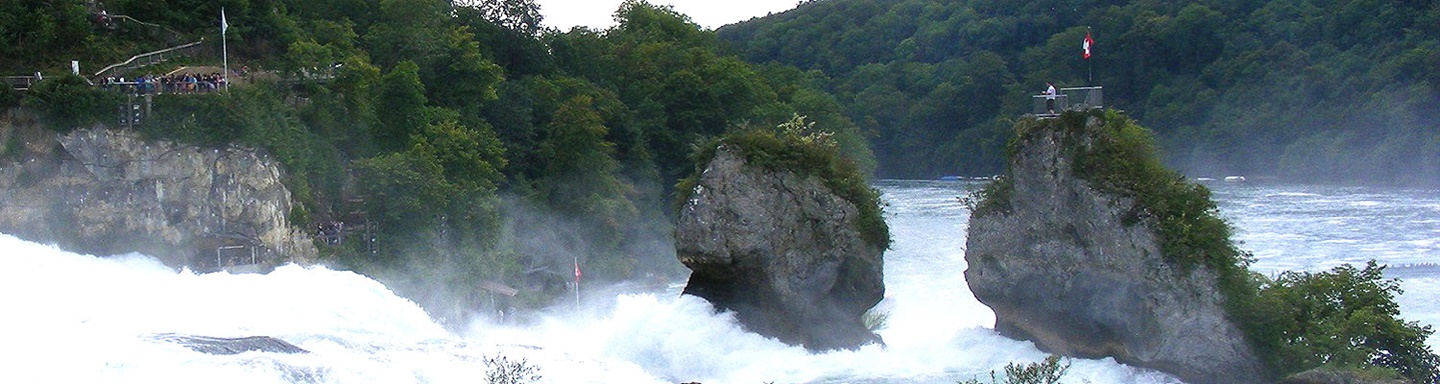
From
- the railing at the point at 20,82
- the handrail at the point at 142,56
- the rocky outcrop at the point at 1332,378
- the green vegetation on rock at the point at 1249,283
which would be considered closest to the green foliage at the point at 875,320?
the green vegetation on rock at the point at 1249,283

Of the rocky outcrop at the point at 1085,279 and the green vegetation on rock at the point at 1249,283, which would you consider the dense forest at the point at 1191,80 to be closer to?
the rocky outcrop at the point at 1085,279

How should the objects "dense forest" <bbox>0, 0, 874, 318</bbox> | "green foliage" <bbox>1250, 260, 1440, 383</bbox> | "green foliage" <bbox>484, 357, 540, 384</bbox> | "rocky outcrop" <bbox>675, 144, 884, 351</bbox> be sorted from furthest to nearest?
"dense forest" <bbox>0, 0, 874, 318</bbox>
"rocky outcrop" <bbox>675, 144, 884, 351</bbox>
"green foliage" <bbox>1250, 260, 1440, 383</bbox>
"green foliage" <bbox>484, 357, 540, 384</bbox>

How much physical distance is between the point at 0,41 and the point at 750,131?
18.8 m

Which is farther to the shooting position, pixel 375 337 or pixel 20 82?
pixel 20 82

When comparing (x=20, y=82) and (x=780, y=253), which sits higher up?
(x=20, y=82)

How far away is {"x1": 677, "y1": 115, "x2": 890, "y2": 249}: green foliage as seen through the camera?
118 feet

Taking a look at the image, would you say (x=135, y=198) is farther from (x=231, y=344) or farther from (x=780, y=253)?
(x=780, y=253)

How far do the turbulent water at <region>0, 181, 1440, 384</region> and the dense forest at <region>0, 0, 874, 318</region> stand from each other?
3.20 metres

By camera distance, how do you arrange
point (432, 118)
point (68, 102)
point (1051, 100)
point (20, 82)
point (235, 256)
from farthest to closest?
point (432, 118)
point (20, 82)
point (235, 256)
point (68, 102)
point (1051, 100)

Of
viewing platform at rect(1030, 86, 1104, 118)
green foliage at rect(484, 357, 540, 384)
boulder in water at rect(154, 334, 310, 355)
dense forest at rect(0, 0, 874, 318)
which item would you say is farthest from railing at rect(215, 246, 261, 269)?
viewing platform at rect(1030, 86, 1104, 118)

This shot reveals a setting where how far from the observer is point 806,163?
36344 mm

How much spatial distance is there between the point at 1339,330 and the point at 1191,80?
89.0 m

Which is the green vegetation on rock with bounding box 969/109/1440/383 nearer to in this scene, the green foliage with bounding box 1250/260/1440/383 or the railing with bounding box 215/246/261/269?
the green foliage with bounding box 1250/260/1440/383

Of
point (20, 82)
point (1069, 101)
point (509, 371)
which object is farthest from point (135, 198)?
point (1069, 101)
